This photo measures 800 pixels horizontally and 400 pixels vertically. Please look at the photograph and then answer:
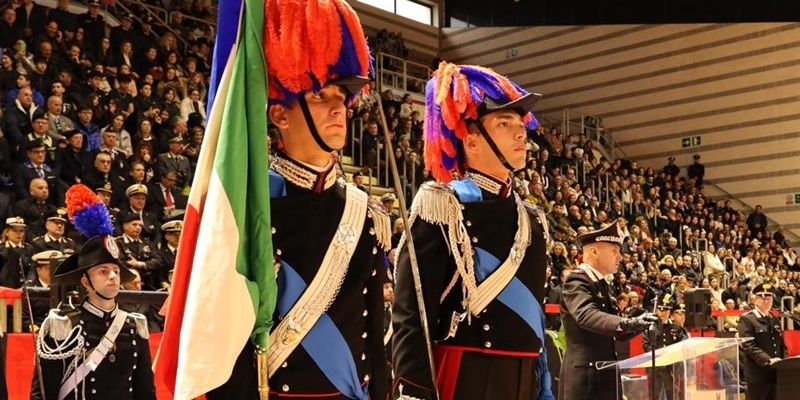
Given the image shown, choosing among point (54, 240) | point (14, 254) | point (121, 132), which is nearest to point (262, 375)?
point (14, 254)

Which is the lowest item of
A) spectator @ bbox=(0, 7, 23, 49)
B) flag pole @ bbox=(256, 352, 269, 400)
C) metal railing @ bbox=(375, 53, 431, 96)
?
flag pole @ bbox=(256, 352, 269, 400)

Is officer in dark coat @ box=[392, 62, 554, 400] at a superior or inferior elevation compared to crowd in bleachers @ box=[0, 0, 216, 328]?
inferior

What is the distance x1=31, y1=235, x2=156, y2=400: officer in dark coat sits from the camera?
15.3 ft

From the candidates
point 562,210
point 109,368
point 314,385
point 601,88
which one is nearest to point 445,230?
point 314,385

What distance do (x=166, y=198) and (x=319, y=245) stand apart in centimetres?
766

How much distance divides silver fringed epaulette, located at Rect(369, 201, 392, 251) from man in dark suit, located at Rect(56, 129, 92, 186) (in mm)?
7243

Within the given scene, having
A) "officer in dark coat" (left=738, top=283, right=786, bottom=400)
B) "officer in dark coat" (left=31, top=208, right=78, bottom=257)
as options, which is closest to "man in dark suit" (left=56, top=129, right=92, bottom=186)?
"officer in dark coat" (left=31, top=208, right=78, bottom=257)

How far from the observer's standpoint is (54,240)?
8.03m

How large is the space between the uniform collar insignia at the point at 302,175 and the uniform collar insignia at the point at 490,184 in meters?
0.92

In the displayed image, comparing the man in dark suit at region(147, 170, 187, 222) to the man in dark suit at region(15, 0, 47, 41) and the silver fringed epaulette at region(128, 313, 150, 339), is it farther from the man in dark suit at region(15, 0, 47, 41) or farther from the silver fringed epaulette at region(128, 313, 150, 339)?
the silver fringed epaulette at region(128, 313, 150, 339)

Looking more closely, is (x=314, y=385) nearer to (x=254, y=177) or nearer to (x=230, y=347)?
(x=230, y=347)

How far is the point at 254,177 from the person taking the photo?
2389 millimetres

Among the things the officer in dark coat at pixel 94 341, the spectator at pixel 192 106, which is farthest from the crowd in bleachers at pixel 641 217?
the officer in dark coat at pixel 94 341

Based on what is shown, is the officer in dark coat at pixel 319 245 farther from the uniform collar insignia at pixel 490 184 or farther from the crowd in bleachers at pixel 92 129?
the crowd in bleachers at pixel 92 129
